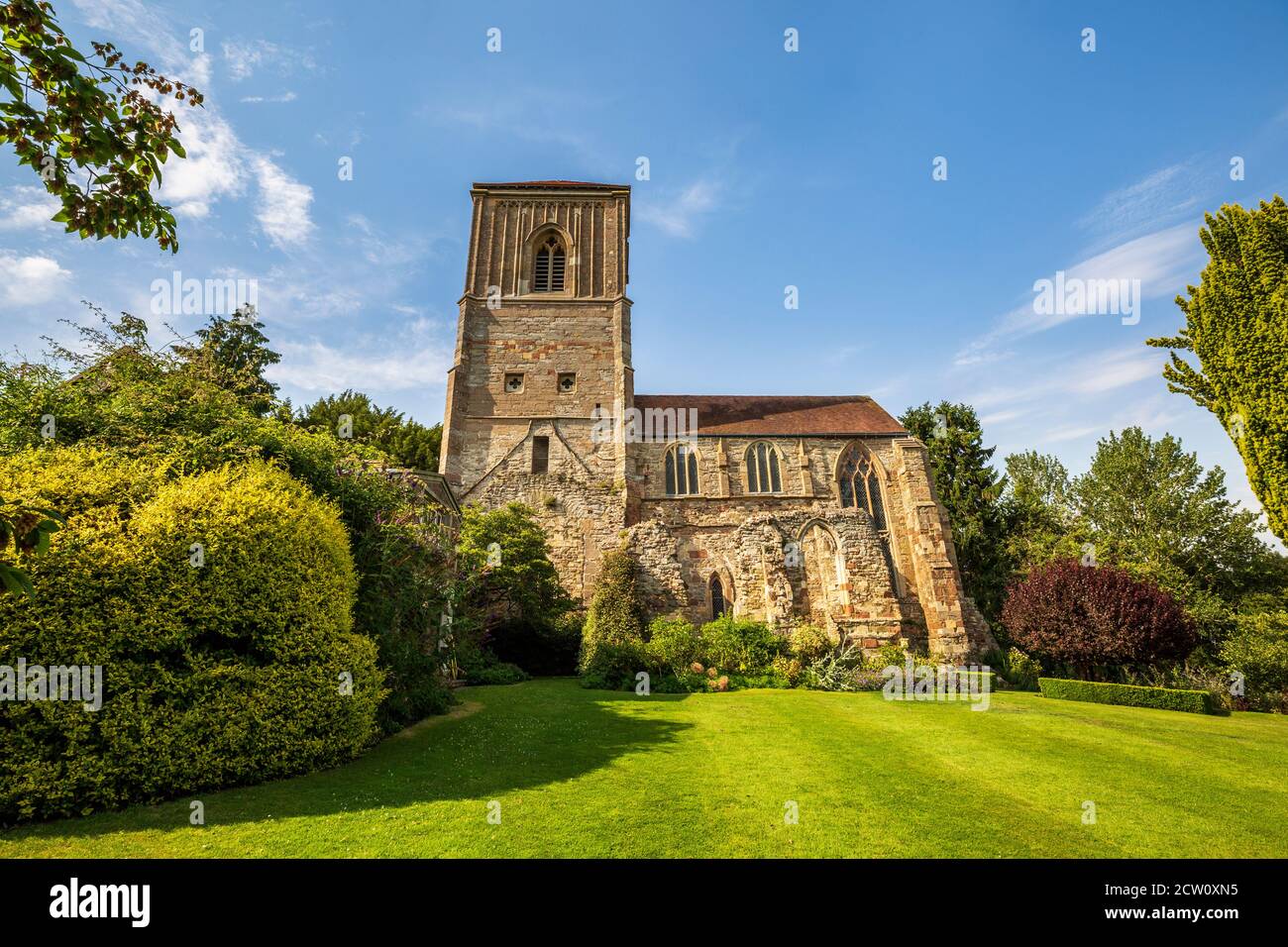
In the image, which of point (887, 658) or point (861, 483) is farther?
point (861, 483)

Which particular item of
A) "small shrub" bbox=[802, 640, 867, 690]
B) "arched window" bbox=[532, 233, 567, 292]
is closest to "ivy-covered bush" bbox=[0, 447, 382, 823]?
"small shrub" bbox=[802, 640, 867, 690]

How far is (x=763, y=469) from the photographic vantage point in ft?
91.5

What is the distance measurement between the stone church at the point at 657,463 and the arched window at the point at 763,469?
9cm

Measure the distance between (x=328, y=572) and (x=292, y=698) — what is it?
1.64 meters

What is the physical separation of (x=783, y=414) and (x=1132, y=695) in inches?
729

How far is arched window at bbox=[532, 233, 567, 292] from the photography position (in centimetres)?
3095

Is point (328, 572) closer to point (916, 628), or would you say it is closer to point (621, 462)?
point (621, 462)

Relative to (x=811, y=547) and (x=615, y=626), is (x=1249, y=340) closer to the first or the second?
(x=811, y=547)

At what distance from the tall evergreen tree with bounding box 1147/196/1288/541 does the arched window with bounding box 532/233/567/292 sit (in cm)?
2676

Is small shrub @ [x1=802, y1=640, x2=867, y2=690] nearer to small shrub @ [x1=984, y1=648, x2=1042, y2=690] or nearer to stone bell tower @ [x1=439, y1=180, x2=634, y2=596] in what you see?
stone bell tower @ [x1=439, y1=180, x2=634, y2=596]

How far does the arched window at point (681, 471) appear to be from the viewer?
88.5 ft

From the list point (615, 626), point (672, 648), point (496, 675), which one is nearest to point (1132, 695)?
point (672, 648)

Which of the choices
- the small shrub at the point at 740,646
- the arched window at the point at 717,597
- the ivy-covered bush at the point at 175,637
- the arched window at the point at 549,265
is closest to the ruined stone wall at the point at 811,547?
the arched window at the point at 717,597
